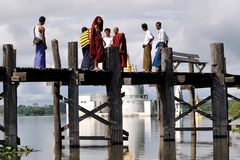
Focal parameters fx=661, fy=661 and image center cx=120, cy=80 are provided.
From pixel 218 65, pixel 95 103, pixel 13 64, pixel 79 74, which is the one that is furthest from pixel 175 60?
pixel 95 103

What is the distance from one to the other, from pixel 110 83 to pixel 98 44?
1.45 meters

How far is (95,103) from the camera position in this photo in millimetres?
119688

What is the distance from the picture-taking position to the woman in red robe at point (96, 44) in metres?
21.8

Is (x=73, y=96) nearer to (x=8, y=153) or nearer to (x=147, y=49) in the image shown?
(x=8, y=153)

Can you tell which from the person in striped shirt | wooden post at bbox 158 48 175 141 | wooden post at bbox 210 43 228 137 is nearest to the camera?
the person in striped shirt

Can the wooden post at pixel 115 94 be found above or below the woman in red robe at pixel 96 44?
below

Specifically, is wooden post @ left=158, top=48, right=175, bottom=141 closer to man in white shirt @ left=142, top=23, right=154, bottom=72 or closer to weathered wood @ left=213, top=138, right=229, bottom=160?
man in white shirt @ left=142, top=23, right=154, bottom=72

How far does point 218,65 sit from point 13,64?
9.32 metres

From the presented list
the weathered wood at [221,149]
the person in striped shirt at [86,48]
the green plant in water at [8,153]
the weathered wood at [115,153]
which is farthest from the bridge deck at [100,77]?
the weathered wood at [221,149]

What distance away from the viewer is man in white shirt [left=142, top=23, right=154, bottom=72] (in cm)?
2355

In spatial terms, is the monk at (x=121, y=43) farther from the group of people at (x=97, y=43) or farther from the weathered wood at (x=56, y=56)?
the weathered wood at (x=56, y=56)

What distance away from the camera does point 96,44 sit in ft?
71.9

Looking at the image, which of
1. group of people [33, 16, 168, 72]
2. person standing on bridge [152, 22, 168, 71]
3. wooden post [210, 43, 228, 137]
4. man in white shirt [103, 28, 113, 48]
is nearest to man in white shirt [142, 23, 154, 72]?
group of people [33, 16, 168, 72]

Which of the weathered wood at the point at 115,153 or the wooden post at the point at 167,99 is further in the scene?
the wooden post at the point at 167,99
